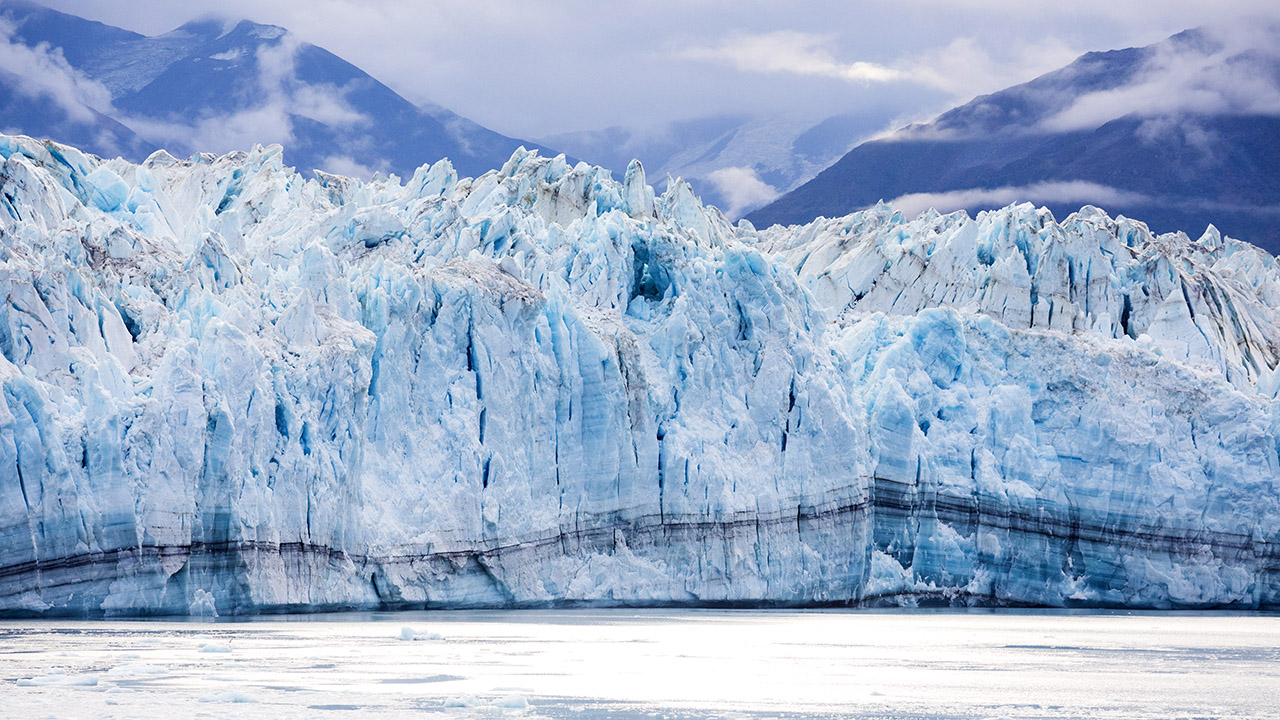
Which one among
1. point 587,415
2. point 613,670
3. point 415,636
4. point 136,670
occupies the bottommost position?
point 613,670

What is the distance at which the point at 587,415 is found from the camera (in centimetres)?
2275

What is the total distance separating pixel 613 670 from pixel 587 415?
364 inches

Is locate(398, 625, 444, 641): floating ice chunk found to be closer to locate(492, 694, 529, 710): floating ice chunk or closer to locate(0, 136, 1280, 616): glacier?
locate(0, 136, 1280, 616): glacier

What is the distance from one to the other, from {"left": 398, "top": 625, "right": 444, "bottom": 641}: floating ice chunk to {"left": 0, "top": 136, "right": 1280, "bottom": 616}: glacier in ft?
10.6

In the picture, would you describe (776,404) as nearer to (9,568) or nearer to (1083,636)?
(1083,636)

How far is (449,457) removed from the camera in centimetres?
2134

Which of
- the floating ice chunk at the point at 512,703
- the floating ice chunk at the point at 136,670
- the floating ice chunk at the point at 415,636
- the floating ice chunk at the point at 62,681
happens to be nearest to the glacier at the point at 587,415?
the floating ice chunk at the point at 415,636

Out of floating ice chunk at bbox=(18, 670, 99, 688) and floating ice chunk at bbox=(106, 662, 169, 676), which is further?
floating ice chunk at bbox=(106, 662, 169, 676)

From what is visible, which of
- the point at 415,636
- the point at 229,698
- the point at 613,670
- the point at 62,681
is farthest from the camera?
the point at 415,636

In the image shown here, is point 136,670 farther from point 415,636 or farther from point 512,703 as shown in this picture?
point 415,636

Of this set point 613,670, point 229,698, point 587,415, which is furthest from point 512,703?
point 587,415

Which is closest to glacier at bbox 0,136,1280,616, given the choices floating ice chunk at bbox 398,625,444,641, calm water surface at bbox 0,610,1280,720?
calm water surface at bbox 0,610,1280,720

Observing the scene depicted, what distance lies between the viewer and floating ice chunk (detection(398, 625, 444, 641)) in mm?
16141

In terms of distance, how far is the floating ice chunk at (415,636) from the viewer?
16.1 m
